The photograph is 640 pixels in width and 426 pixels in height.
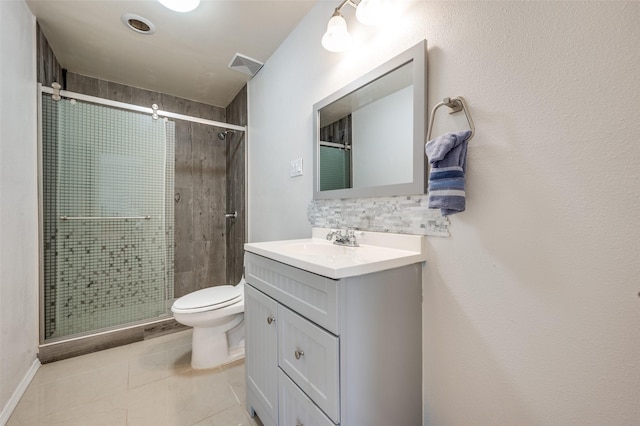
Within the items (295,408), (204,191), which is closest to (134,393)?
(295,408)

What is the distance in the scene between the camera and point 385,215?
3.57ft

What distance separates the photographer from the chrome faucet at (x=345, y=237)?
1.17 metres

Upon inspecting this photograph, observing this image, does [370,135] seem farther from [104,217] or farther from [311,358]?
[104,217]

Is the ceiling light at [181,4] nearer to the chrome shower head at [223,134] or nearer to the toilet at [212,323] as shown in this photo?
the chrome shower head at [223,134]

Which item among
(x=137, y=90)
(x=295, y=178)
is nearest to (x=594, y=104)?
(x=295, y=178)

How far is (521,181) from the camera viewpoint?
2.31 ft

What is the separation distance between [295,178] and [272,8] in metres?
1.02

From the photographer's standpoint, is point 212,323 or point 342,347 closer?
point 342,347

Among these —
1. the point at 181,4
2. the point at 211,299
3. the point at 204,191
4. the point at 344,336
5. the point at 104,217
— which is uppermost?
the point at 181,4

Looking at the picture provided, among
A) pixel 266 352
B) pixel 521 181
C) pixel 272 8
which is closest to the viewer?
pixel 521 181

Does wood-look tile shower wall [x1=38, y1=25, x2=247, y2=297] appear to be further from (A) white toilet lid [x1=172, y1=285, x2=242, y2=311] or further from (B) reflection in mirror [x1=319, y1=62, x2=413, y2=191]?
(B) reflection in mirror [x1=319, y1=62, x2=413, y2=191]

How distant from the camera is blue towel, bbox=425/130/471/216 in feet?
2.52

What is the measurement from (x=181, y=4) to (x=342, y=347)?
1873 millimetres

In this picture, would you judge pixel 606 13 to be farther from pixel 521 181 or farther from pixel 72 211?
pixel 72 211
